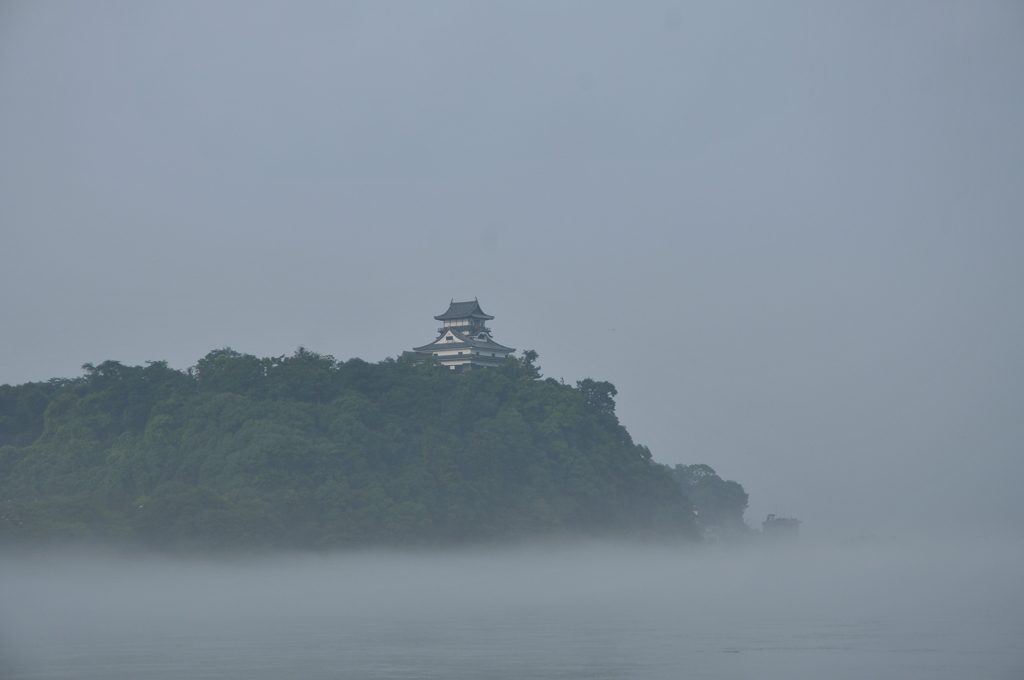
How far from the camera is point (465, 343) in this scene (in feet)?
220

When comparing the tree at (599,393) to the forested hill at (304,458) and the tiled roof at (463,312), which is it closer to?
the forested hill at (304,458)

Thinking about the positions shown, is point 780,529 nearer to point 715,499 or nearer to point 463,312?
point 715,499

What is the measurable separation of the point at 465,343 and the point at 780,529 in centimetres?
5366

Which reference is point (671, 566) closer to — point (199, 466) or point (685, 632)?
point (199, 466)

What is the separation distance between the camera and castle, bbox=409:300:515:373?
67062mm

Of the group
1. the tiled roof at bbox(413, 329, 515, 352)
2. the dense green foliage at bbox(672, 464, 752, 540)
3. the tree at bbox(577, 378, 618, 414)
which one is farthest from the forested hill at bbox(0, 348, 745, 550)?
the dense green foliage at bbox(672, 464, 752, 540)

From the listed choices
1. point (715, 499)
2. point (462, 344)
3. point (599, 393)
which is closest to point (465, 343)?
point (462, 344)

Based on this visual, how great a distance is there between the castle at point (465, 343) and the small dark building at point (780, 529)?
160ft

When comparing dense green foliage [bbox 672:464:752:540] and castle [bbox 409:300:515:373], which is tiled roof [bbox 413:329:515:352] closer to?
castle [bbox 409:300:515:373]

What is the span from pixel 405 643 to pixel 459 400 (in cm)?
3287

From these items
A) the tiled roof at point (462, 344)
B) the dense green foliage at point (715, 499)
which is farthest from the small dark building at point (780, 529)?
the tiled roof at point (462, 344)

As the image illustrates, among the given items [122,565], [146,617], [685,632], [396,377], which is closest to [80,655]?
[146,617]

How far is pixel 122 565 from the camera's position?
34281mm

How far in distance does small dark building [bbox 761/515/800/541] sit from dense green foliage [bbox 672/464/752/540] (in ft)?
20.4
